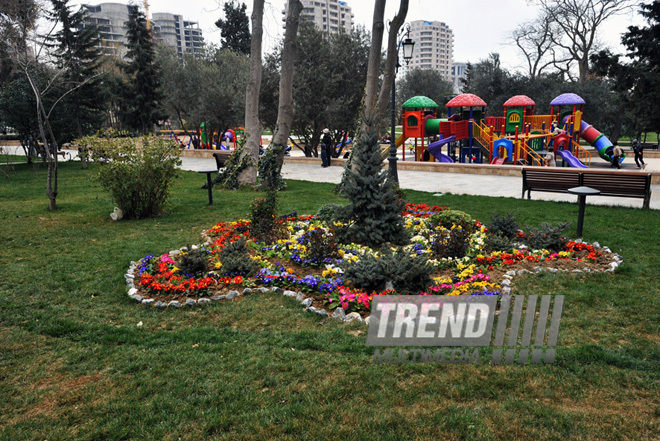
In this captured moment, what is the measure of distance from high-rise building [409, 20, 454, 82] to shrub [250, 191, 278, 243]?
566 ft

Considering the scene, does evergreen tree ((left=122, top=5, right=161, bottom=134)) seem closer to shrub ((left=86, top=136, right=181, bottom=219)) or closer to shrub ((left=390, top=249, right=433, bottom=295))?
shrub ((left=86, top=136, right=181, bottom=219))

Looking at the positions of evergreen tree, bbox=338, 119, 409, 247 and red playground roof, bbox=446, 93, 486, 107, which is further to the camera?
red playground roof, bbox=446, 93, 486, 107

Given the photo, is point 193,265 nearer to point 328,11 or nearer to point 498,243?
point 498,243

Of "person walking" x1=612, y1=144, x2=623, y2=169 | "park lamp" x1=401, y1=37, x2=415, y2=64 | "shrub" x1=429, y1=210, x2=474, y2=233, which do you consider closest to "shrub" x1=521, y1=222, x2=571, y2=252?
"shrub" x1=429, y1=210, x2=474, y2=233

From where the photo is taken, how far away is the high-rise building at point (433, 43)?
16925cm

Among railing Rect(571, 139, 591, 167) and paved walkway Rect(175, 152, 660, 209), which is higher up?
railing Rect(571, 139, 591, 167)

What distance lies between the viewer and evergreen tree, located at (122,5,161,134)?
25.4 metres

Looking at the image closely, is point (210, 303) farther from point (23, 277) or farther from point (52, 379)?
point (23, 277)

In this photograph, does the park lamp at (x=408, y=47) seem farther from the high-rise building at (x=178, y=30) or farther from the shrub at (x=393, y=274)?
the high-rise building at (x=178, y=30)

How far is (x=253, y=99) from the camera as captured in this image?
13398 millimetres

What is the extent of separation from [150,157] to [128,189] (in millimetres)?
791

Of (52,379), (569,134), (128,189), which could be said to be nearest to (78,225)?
(128,189)

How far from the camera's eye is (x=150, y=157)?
898cm

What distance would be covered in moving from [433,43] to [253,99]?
17435 cm
